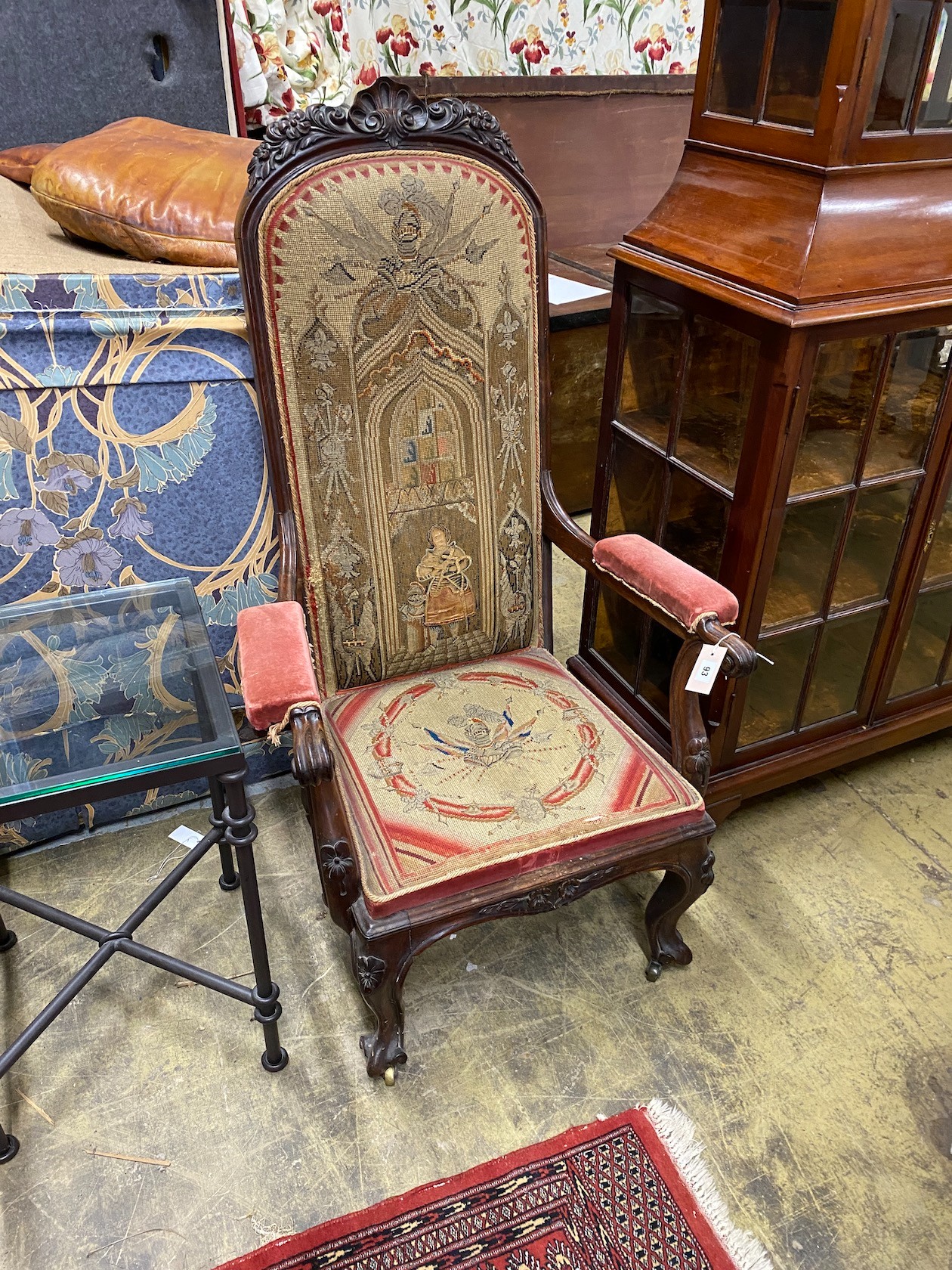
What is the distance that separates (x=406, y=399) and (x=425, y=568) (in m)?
0.30

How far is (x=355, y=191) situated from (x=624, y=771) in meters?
0.98

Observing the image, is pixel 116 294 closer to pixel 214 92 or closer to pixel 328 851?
pixel 328 851

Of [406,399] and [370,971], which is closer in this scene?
[370,971]

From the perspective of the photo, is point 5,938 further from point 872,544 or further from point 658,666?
point 872,544

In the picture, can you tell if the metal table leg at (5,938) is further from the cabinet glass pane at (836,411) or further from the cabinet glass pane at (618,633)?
the cabinet glass pane at (836,411)

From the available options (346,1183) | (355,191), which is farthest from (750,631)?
(346,1183)

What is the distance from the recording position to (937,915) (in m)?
1.73

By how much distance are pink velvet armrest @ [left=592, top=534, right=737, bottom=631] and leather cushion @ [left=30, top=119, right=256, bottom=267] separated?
840 mm

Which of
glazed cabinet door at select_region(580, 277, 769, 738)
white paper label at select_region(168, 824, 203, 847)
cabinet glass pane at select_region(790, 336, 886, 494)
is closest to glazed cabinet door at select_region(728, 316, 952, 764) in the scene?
cabinet glass pane at select_region(790, 336, 886, 494)

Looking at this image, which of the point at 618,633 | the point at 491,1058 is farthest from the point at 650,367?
the point at 491,1058

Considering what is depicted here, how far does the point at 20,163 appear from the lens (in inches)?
95.2

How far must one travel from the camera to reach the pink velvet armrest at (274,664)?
3.74 feet

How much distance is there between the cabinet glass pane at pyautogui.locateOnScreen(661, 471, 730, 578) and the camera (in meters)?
1.55

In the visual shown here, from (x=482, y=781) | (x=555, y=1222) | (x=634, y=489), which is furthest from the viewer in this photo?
(x=634, y=489)
